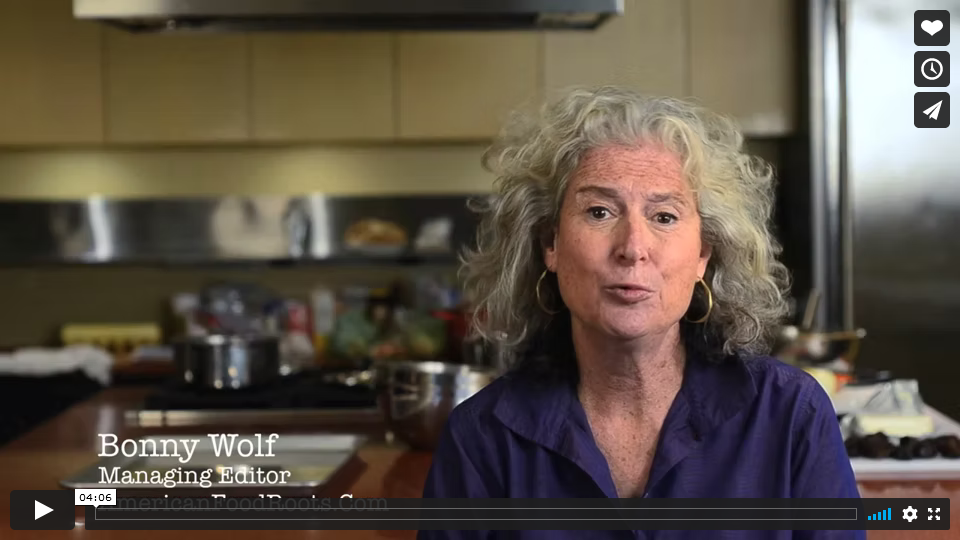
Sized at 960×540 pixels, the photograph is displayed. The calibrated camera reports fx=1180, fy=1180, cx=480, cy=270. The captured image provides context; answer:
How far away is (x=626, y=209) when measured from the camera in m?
0.84

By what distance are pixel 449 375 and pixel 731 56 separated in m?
1.84

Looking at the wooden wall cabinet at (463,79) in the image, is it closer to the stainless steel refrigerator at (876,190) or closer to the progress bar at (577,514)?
the stainless steel refrigerator at (876,190)

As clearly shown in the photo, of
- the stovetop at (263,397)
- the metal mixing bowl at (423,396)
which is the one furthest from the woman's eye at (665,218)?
the stovetop at (263,397)

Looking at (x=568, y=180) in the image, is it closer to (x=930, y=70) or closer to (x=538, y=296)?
(x=538, y=296)

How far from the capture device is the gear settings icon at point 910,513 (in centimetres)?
92

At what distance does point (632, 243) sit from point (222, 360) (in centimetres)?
94

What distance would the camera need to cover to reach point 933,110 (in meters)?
0.94

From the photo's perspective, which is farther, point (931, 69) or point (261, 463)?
point (261, 463)

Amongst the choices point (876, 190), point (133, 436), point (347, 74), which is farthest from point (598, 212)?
point (347, 74)

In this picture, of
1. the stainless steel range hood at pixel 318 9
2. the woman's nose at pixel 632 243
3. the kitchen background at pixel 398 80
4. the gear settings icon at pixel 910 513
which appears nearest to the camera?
the woman's nose at pixel 632 243

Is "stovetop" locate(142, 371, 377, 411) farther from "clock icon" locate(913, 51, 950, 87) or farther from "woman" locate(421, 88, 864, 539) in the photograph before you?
"clock icon" locate(913, 51, 950, 87)

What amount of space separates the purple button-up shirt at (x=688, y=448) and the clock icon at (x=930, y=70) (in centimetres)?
26

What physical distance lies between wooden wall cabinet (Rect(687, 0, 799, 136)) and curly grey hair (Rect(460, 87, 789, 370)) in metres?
1.95

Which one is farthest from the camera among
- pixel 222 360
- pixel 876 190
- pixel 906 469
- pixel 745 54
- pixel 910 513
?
pixel 745 54
